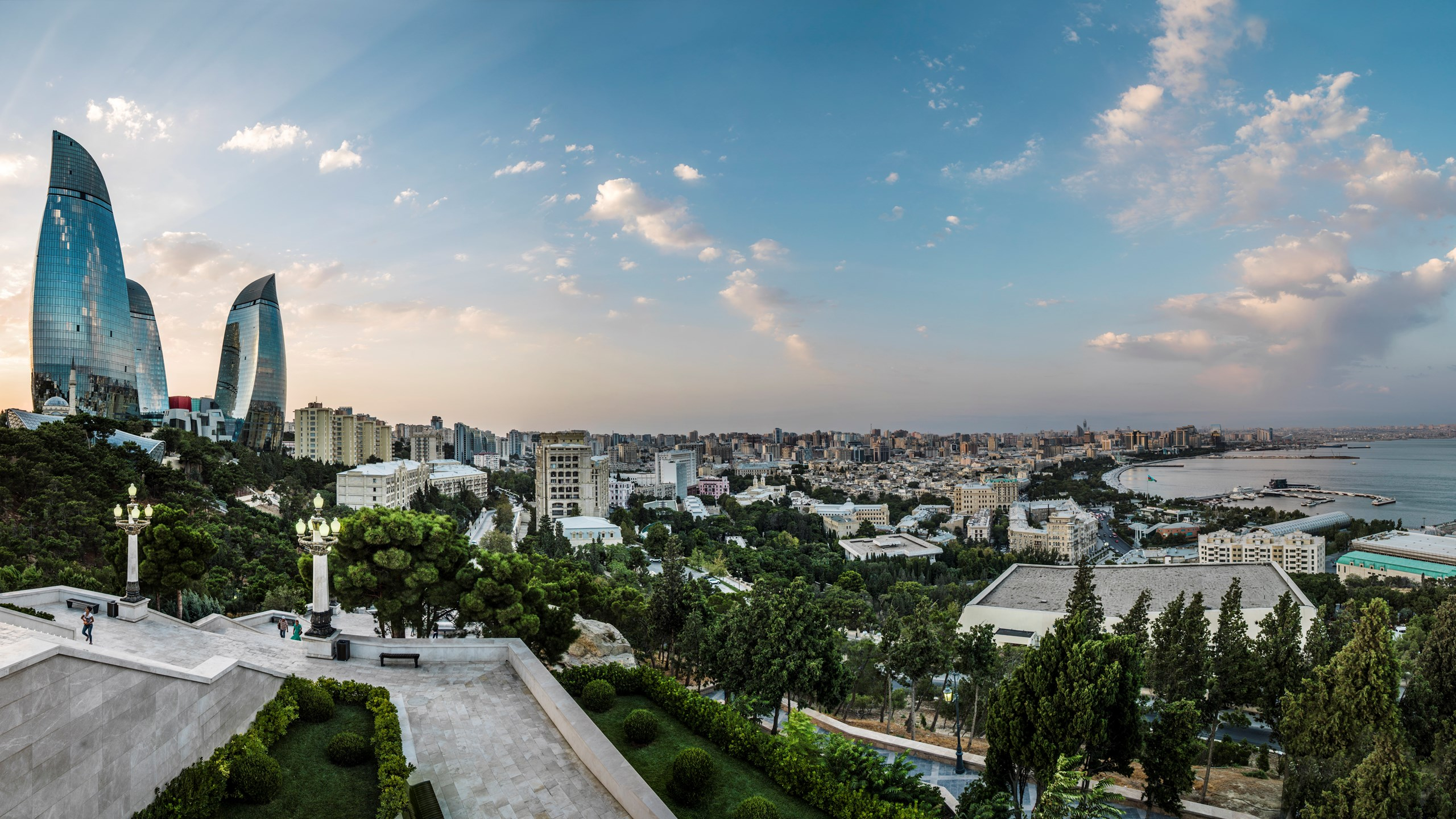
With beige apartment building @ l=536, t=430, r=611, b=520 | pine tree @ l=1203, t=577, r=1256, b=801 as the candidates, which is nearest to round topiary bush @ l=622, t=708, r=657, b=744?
pine tree @ l=1203, t=577, r=1256, b=801

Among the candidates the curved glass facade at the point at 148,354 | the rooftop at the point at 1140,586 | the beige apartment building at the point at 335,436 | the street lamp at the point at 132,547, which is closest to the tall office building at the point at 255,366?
the beige apartment building at the point at 335,436

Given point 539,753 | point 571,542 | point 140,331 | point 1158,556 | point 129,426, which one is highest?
point 140,331

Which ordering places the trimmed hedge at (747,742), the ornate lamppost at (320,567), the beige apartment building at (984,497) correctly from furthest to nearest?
the beige apartment building at (984,497), the ornate lamppost at (320,567), the trimmed hedge at (747,742)

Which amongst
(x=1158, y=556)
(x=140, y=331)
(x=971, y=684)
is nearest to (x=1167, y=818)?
(x=971, y=684)

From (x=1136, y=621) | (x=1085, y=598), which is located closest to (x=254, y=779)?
(x=1136, y=621)

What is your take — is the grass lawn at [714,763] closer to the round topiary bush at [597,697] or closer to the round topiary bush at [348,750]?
the round topiary bush at [597,697]

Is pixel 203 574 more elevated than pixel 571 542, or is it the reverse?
pixel 203 574

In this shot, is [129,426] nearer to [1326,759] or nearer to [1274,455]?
[1326,759]
